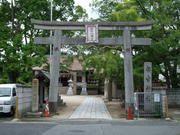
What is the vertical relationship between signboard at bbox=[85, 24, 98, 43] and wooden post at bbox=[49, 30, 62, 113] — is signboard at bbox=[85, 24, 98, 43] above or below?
above

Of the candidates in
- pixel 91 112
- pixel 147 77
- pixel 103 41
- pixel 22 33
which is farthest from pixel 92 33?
pixel 22 33

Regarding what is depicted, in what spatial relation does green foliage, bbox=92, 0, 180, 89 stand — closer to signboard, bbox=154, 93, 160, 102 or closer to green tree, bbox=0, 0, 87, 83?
signboard, bbox=154, 93, 160, 102

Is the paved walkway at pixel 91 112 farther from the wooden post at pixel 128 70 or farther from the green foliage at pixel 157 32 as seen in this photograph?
the green foliage at pixel 157 32

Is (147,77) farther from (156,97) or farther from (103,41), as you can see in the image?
(103,41)

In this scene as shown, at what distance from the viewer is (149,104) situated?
30047 mm

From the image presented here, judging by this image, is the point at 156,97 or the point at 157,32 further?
the point at 157,32

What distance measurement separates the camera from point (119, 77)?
120 ft

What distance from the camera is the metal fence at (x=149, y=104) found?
97.5 ft

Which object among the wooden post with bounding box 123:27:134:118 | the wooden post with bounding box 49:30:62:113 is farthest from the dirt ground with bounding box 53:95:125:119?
the wooden post with bounding box 123:27:134:118

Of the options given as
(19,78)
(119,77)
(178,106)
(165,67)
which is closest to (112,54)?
(119,77)

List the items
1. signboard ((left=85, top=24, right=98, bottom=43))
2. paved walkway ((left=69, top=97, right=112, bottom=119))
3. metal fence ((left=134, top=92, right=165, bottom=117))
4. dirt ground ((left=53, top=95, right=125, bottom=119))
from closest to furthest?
metal fence ((left=134, top=92, right=165, bottom=117)), paved walkway ((left=69, top=97, right=112, bottom=119)), dirt ground ((left=53, top=95, right=125, bottom=119)), signboard ((left=85, top=24, right=98, bottom=43))

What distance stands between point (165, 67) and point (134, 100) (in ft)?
24.5

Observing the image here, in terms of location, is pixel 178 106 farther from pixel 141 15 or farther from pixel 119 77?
pixel 141 15

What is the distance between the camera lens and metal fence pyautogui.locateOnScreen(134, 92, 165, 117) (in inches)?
1170
